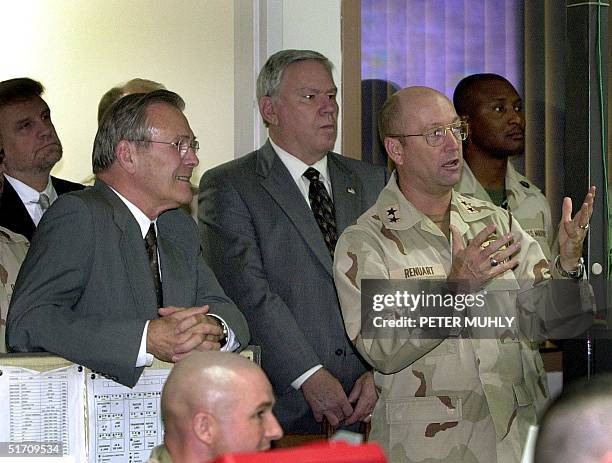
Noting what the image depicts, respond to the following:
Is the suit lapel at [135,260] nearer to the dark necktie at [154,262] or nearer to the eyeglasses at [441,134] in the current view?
the dark necktie at [154,262]

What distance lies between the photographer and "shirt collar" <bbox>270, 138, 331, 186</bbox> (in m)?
3.92

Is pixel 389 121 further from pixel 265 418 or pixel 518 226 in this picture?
pixel 265 418

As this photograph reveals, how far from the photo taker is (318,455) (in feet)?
5.35

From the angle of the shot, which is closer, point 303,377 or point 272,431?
point 272,431

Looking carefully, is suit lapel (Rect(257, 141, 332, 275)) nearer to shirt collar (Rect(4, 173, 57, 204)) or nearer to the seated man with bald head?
shirt collar (Rect(4, 173, 57, 204))

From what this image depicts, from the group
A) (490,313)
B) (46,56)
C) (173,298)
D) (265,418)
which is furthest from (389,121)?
(265,418)

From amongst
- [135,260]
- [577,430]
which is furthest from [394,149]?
[577,430]

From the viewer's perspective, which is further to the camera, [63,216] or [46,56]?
[46,56]

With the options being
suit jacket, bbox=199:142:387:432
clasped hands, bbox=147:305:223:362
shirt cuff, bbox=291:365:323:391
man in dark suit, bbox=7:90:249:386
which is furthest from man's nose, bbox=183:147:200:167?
shirt cuff, bbox=291:365:323:391

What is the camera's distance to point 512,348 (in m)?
3.70

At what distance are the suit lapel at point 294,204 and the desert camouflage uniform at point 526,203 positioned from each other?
467mm

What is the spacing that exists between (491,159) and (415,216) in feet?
1.68

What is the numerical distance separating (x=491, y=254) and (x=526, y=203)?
649 mm

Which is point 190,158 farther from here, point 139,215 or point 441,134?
point 441,134
